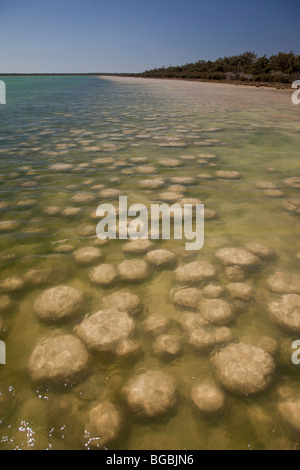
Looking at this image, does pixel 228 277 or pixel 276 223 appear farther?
pixel 276 223

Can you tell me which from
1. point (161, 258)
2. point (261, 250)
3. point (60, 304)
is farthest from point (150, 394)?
point (261, 250)

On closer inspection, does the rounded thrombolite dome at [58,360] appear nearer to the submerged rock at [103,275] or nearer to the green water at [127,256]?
the green water at [127,256]

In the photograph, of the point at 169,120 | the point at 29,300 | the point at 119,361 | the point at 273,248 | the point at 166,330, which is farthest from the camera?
the point at 169,120

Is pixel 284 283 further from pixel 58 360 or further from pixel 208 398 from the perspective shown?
pixel 58 360

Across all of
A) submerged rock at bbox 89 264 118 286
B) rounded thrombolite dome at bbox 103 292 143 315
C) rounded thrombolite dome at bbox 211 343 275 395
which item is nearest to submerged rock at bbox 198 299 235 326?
rounded thrombolite dome at bbox 211 343 275 395

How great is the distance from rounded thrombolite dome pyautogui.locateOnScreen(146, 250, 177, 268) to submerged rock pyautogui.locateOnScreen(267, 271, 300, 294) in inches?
23.4

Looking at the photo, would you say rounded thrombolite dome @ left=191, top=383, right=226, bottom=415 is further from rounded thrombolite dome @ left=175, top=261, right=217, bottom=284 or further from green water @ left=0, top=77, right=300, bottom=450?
rounded thrombolite dome @ left=175, top=261, right=217, bottom=284

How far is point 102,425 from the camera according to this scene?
37.8 inches

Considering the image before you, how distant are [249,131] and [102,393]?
581 cm

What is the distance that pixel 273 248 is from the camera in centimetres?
192

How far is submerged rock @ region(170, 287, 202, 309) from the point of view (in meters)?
1.47
